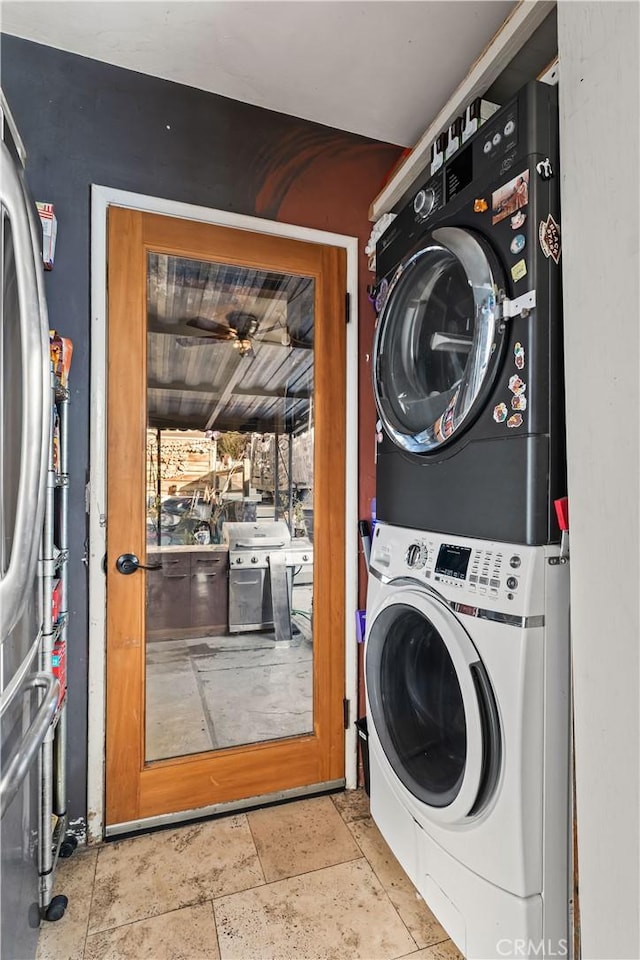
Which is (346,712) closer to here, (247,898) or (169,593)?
(247,898)

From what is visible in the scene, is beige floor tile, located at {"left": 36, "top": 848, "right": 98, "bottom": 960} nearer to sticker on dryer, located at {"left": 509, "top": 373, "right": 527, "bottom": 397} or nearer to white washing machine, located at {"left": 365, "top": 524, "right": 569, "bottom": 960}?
white washing machine, located at {"left": 365, "top": 524, "right": 569, "bottom": 960}

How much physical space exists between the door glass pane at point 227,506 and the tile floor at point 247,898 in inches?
12.5

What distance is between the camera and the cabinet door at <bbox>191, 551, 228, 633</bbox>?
6.30 feet

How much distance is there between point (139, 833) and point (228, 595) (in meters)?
0.87

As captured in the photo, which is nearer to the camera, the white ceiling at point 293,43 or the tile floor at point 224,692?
the white ceiling at point 293,43

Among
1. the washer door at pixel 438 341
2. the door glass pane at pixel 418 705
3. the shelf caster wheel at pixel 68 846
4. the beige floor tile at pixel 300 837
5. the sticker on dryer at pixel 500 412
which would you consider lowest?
the beige floor tile at pixel 300 837

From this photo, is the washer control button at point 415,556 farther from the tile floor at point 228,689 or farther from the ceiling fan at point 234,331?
the ceiling fan at point 234,331

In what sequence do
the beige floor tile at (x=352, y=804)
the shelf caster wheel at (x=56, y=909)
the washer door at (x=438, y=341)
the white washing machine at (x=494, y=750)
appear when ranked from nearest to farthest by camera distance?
the white washing machine at (x=494, y=750), the washer door at (x=438, y=341), the shelf caster wheel at (x=56, y=909), the beige floor tile at (x=352, y=804)

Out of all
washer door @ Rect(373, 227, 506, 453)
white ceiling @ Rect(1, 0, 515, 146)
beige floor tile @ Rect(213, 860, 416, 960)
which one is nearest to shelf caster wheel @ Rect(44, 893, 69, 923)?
beige floor tile @ Rect(213, 860, 416, 960)

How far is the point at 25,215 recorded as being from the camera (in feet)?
2.80

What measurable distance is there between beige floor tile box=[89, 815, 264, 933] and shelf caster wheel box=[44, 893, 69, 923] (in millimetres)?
86

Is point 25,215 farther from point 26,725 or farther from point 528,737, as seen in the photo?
point 528,737

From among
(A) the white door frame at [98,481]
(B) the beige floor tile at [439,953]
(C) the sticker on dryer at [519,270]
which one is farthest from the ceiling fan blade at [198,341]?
(B) the beige floor tile at [439,953]

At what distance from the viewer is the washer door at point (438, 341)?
119 cm
